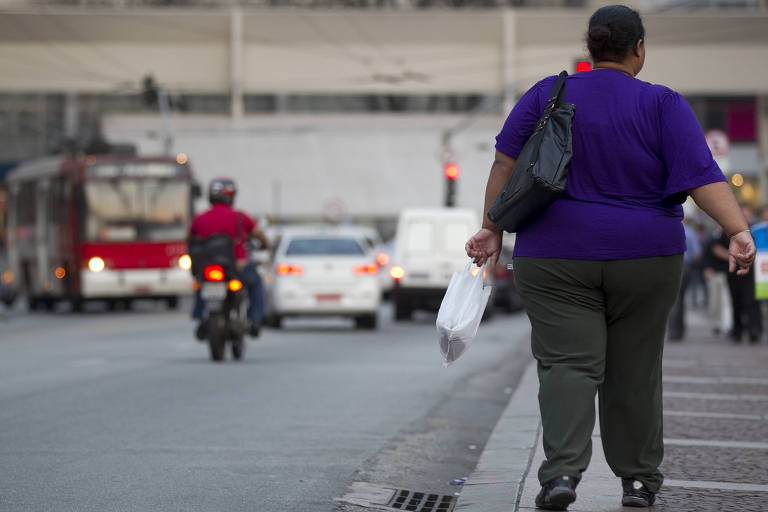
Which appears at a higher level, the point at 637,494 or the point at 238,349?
the point at 637,494

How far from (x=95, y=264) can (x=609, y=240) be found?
2524 cm

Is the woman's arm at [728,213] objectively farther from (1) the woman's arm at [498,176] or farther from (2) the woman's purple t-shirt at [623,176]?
(1) the woman's arm at [498,176]

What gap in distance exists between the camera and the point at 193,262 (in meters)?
15.1

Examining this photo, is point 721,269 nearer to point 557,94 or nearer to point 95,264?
point 95,264

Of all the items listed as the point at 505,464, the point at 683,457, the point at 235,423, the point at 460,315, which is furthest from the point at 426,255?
the point at 460,315

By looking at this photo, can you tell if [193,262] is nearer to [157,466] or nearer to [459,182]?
[157,466]

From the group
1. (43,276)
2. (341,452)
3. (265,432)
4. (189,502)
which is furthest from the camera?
(43,276)

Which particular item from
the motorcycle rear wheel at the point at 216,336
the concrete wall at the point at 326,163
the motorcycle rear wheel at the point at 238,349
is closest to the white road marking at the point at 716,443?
the motorcycle rear wheel at the point at 216,336

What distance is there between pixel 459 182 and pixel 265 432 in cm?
3327

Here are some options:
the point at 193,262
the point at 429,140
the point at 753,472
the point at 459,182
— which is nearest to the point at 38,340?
the point at 193,262

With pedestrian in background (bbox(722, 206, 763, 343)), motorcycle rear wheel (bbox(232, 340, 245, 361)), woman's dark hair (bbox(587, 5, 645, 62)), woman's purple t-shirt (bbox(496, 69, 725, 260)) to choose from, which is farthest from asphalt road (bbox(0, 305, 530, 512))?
pedestrian in background (bbox(722, 206, 763, 343))

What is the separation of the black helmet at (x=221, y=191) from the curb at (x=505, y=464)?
18.6 ft

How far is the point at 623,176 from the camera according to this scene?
5609 millimetres

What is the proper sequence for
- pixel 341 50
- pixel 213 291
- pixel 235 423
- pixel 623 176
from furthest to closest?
1. pixel 341 50
2. pixel 213 291
3. pixel 235 423
4. pixel 623 176
